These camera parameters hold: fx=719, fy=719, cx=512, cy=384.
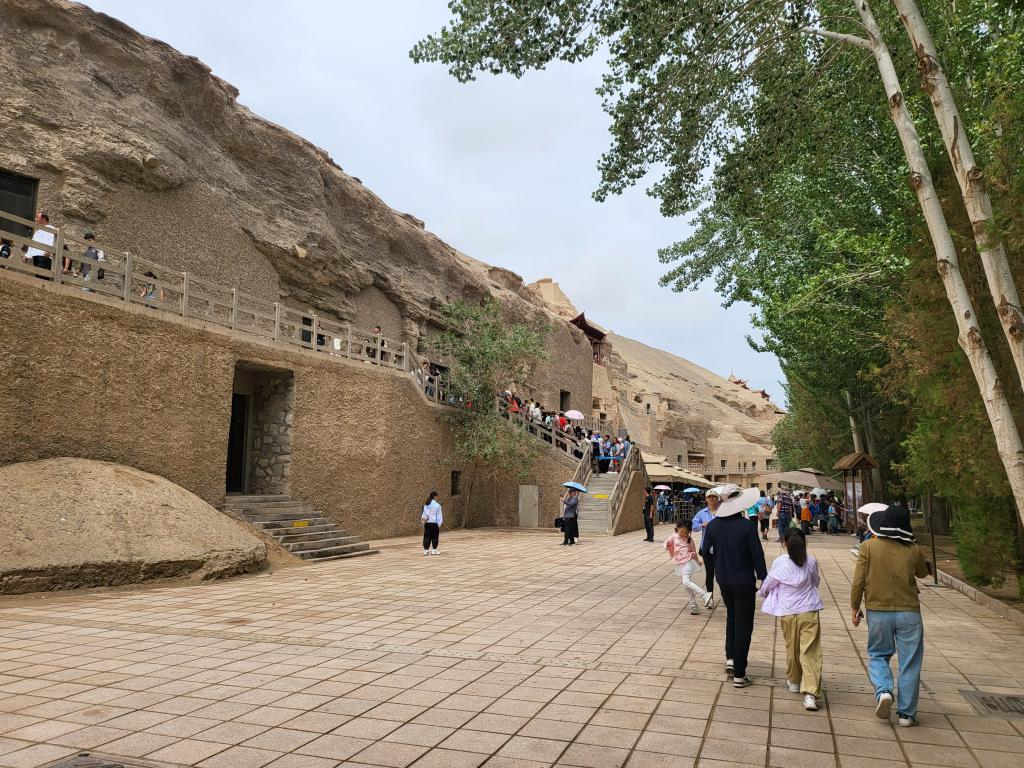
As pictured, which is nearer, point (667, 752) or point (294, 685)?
point (667, 752)

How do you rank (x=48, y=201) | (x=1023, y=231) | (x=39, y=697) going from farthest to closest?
(x=48, y=201) → (x=1023, y=231) → (x=39, y=697)

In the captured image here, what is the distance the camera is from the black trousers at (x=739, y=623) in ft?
19.4

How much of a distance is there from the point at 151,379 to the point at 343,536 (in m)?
5.43

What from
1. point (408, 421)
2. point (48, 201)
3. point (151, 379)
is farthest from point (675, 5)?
point (48, 201)

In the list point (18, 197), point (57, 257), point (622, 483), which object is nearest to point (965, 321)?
point (57, 257)

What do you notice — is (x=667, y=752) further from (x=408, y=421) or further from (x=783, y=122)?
(x=408, y=421)

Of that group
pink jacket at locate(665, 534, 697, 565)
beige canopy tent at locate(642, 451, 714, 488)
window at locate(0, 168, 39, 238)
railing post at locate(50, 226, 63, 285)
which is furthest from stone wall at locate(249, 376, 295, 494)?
beige canopy tent at locate(642, 451, 714, 488)

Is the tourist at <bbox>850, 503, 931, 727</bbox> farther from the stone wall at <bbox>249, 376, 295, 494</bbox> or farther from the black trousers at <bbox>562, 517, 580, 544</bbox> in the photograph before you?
the stone wall at <bbox>249, 376, 295, 494</bbox>

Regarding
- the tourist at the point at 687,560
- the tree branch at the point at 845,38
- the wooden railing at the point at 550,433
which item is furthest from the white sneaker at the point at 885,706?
the wooden railing at the point at 550,433

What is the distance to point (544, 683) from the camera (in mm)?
5941

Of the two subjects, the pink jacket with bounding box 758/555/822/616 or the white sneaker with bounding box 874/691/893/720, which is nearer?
the white sneaker with bounding box 874/691/893/720

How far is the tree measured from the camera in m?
23.4

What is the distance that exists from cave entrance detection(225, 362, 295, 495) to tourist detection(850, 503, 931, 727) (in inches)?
553

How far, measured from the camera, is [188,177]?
69.3ft
